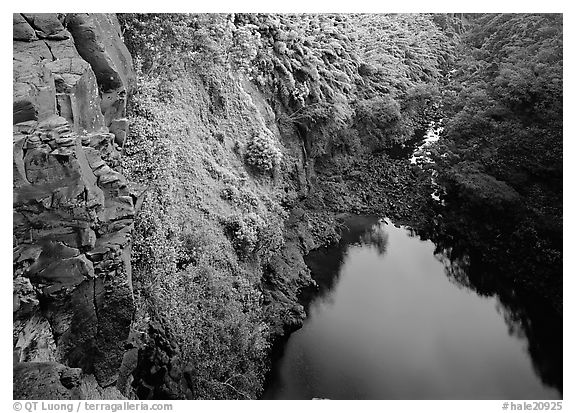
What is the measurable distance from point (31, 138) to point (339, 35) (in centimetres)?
1707

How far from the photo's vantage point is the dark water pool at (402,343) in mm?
9344

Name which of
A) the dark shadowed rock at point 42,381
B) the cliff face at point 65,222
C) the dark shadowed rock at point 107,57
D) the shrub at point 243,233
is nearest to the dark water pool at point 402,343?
the shrub at point 243,233

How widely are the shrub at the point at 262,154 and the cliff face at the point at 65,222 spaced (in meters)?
6.69

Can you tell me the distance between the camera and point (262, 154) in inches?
531

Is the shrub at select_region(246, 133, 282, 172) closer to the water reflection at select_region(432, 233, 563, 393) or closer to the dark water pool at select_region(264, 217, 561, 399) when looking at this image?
the dark water pool at select_region(264, 217, 561, 399)

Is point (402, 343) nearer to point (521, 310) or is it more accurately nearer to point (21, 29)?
point (521, 310)

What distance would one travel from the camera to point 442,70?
23328 mm

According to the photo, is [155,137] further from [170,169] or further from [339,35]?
[339,35]

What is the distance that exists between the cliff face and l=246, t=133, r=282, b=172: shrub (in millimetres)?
6690

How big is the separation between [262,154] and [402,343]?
21.2 feet

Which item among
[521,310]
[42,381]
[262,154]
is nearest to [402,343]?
[521,310]

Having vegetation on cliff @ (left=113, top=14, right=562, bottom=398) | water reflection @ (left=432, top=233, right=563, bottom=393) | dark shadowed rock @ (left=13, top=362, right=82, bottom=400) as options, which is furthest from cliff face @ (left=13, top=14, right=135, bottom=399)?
water reflection @ (left=432, top=233, right=563, bottom=393)

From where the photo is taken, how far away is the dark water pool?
9344 millimetres

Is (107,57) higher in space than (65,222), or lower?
higher
